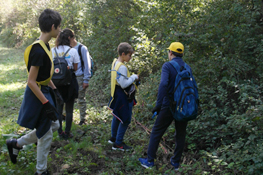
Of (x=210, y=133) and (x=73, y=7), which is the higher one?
(x=73, y=7)

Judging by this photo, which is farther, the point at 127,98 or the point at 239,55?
the point at 239,55

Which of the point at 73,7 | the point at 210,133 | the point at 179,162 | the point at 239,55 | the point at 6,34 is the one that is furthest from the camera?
the point at 6,34

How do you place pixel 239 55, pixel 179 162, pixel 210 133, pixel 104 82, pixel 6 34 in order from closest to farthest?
pixel 179 162, pixel 210 133, pixel 239 55, pixel 104 82, pixel 6 34

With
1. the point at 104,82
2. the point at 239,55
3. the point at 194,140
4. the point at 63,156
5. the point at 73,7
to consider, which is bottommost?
the point at 63,156

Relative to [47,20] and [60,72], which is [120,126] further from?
[47,20]

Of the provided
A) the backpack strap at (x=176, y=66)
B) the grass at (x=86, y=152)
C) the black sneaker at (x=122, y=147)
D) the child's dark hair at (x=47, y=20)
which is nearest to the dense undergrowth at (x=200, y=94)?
the grass at (x=86, y=152)

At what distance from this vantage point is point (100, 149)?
4.33 m

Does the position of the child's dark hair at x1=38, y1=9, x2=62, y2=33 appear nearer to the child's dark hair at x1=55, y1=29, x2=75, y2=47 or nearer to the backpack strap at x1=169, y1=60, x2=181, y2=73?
the child's dark hair at x1=55, y1=29, x2=75, y2=47

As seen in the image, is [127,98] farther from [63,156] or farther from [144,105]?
[144,105]

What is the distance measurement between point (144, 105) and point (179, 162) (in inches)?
95.5

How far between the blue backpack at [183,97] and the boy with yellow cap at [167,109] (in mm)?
110

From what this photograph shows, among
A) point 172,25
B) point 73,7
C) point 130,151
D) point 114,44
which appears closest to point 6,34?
point 73,7

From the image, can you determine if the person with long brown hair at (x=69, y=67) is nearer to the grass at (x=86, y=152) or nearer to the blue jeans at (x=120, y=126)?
the grass at (x=86, y=152)

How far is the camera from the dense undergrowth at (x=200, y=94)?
365 cm
